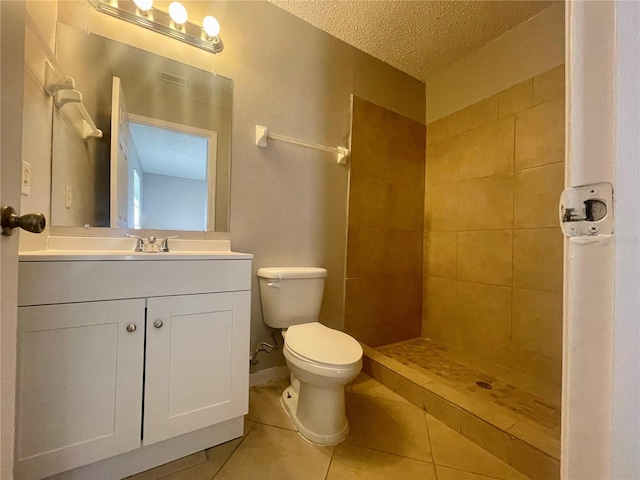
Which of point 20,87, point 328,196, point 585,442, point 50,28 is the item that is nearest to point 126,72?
point 50,28

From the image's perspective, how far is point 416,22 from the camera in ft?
5.72

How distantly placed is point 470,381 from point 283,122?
6.27 ft

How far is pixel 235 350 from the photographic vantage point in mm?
1130

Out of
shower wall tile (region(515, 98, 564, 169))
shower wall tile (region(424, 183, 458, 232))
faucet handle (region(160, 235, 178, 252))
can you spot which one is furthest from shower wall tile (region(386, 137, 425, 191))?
faucet handle (region(160, 235, 178, 252))

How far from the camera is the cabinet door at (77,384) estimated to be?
0.81 meters

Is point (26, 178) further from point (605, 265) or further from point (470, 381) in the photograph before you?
point (470, 381)

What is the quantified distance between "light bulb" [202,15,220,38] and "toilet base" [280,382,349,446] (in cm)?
180

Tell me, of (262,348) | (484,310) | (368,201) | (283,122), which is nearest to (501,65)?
(368,201)

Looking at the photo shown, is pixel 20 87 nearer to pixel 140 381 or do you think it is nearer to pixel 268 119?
pixel 140 381

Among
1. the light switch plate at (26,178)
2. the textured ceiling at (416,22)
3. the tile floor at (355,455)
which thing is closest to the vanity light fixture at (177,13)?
the textured ceiling at (416,22)

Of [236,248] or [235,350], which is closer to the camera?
[235,350]

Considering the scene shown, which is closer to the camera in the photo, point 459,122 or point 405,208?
point 459,122

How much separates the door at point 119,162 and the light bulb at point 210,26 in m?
0.50

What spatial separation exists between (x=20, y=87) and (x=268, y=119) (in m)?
1.21
